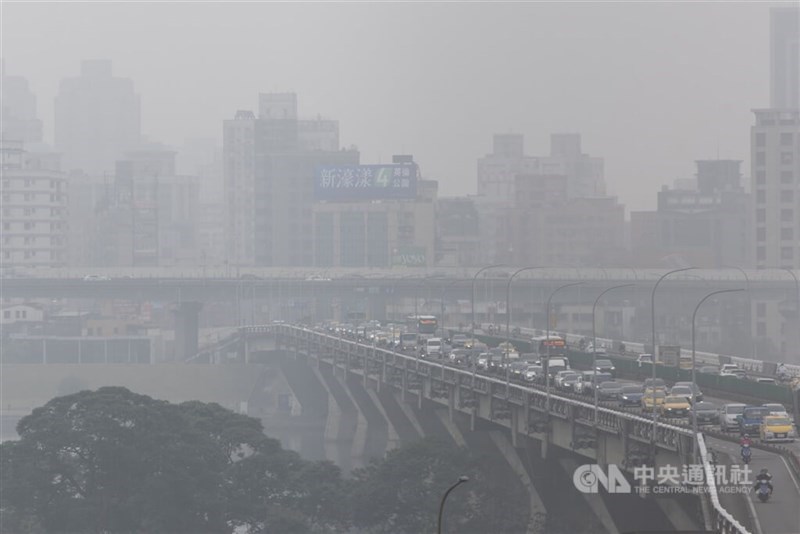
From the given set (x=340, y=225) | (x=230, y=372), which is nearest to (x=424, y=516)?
(x=230, y=372)

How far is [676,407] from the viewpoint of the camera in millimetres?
41812

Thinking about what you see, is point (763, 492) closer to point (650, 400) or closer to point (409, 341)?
point (650, 400)

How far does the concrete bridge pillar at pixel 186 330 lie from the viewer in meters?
125

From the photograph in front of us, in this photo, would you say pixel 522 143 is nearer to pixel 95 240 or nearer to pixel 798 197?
pixel 95 240

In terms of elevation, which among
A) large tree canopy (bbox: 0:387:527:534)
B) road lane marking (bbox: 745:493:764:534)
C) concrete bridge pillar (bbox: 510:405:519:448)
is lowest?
large tree canopy (bbox: 0:387:527:534)

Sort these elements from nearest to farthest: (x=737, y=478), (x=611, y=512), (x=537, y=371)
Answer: (x=737, y=478), (x=611, y=512), (x=537, y=371)

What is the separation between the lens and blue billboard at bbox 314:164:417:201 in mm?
162375

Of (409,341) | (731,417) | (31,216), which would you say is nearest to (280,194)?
(31,216)

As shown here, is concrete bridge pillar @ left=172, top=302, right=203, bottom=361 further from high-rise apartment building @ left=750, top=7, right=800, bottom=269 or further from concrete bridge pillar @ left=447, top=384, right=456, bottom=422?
concrete bridge pillar @ left=447, top=384, right=456, bottom=422

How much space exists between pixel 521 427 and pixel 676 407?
37.7 ft

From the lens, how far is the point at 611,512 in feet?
146

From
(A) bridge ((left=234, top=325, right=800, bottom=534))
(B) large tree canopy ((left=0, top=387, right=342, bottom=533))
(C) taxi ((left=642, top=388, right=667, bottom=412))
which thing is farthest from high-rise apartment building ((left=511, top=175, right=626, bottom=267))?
(C) taxi ((left=642, top=388, right=667, bottom=412))

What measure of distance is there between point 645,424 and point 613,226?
9698 cm

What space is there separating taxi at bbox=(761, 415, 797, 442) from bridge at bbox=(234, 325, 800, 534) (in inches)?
62.7
